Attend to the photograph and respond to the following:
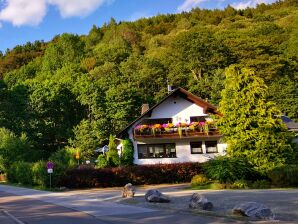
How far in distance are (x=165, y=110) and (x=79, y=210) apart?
24739 millimetres

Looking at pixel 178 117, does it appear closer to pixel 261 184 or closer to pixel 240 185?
pixel 240 185

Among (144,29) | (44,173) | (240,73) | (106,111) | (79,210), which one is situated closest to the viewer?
(79,210)

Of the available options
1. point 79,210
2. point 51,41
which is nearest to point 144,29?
point 51,41

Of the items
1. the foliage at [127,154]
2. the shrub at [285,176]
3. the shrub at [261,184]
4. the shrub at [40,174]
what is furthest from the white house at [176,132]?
the shrub at [285,176]

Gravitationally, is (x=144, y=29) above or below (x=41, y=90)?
above

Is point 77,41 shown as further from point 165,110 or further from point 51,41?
point 165,110

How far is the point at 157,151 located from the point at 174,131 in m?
2.71

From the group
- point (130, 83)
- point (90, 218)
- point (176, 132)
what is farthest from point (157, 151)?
point (130, 83)

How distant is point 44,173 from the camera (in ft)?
96.6

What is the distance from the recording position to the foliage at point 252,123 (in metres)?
25.5

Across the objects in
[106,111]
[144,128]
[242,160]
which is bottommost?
[242,160]

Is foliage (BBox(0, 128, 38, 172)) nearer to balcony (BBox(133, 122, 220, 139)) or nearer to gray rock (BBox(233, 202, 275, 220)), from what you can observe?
balcony (BBox(133, 122, 220, 139))

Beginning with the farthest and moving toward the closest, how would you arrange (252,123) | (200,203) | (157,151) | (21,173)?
1. (157,151)
2. (21,173)
3. (252,123)
4. (200,203)

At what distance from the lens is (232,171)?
965 inches
